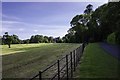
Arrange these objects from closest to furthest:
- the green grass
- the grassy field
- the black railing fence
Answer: the black railing fence
the green grass
the grassy field

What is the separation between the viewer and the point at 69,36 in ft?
379

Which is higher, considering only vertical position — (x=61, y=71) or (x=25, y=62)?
(x=61, y=71)

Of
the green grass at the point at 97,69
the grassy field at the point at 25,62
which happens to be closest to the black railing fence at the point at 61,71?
the green grass at the point at 97,69

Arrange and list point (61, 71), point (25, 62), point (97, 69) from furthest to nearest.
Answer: point (25, 62) < point (97, 69) < point (61, 71)

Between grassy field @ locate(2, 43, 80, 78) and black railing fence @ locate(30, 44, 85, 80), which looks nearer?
black railing fence @ locate(30, 44, 85, 80)

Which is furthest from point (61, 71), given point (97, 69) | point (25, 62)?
point (25, 62)

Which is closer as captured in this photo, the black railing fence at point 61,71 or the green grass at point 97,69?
the black railing fence at point 61,71

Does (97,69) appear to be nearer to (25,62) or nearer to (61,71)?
(61,71)

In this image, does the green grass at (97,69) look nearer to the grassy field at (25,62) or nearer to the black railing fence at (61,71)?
the black railing fence at (61,71)

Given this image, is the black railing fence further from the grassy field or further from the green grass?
the grassy field

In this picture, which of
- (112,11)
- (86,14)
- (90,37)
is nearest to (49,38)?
→ (86,14)

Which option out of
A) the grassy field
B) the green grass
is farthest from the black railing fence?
the grassy field

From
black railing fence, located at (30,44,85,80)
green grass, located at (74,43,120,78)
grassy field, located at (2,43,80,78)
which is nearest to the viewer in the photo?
black railing fence, located at (30,44,85,80)

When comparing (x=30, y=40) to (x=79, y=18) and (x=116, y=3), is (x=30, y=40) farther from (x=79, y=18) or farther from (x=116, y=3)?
(x=116, y=3)
